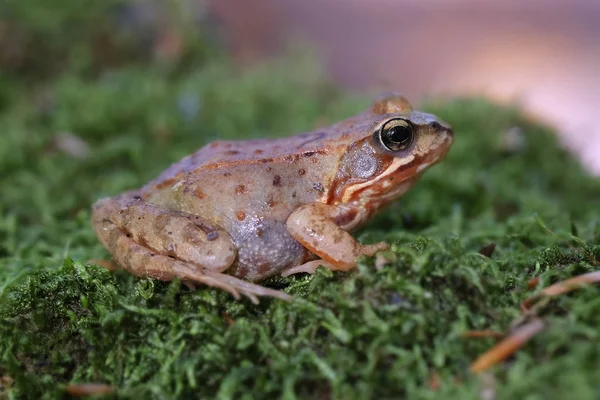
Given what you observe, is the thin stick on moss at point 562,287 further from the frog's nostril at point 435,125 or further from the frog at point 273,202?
the frog's nostril at point 435,125

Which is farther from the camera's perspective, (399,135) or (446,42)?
(446,42)

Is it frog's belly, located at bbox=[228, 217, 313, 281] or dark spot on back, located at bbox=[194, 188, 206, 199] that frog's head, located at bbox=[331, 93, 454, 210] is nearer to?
frog's belly, located at bbox=[228, 217, 313, 281]

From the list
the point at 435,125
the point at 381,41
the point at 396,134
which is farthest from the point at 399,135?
the point at 381,41

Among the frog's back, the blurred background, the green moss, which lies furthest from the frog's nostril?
the blurred background

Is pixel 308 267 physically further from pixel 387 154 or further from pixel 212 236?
pixel 387 154

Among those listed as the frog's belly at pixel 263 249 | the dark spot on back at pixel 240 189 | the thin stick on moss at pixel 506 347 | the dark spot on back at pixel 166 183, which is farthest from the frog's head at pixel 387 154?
the thin stick on moss at pixel 506 347

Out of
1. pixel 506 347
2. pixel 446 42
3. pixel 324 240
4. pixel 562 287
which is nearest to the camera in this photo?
pixel 506 347

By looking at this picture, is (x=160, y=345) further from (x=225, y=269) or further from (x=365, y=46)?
(x=365, y=46)
